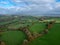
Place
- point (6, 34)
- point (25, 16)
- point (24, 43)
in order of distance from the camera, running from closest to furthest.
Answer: point (24, 43) < point (6, 34) < point (25, 16)

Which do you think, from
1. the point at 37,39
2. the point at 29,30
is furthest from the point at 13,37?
the point at 37,39

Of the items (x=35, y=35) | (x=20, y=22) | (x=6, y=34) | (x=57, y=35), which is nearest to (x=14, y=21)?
(x=20, y=22)

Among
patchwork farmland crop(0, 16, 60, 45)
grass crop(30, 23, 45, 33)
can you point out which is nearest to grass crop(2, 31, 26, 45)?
patchwork farmland crop(0, 16, 60, 45)

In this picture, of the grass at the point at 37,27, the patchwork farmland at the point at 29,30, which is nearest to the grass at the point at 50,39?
the patchwork farmland at the point at 29,30

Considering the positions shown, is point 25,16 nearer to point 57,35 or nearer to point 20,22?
point 20,22

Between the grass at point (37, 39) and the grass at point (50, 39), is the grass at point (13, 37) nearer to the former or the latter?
the grass at point (37, 39)

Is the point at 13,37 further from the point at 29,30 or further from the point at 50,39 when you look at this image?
the point at 50,39

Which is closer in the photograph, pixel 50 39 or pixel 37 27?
pixel 50 39

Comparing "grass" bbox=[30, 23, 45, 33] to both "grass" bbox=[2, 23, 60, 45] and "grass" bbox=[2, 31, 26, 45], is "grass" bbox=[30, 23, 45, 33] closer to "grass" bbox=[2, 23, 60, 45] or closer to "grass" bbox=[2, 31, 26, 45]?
"grass" bbox=[2, 23, 60, 45]
